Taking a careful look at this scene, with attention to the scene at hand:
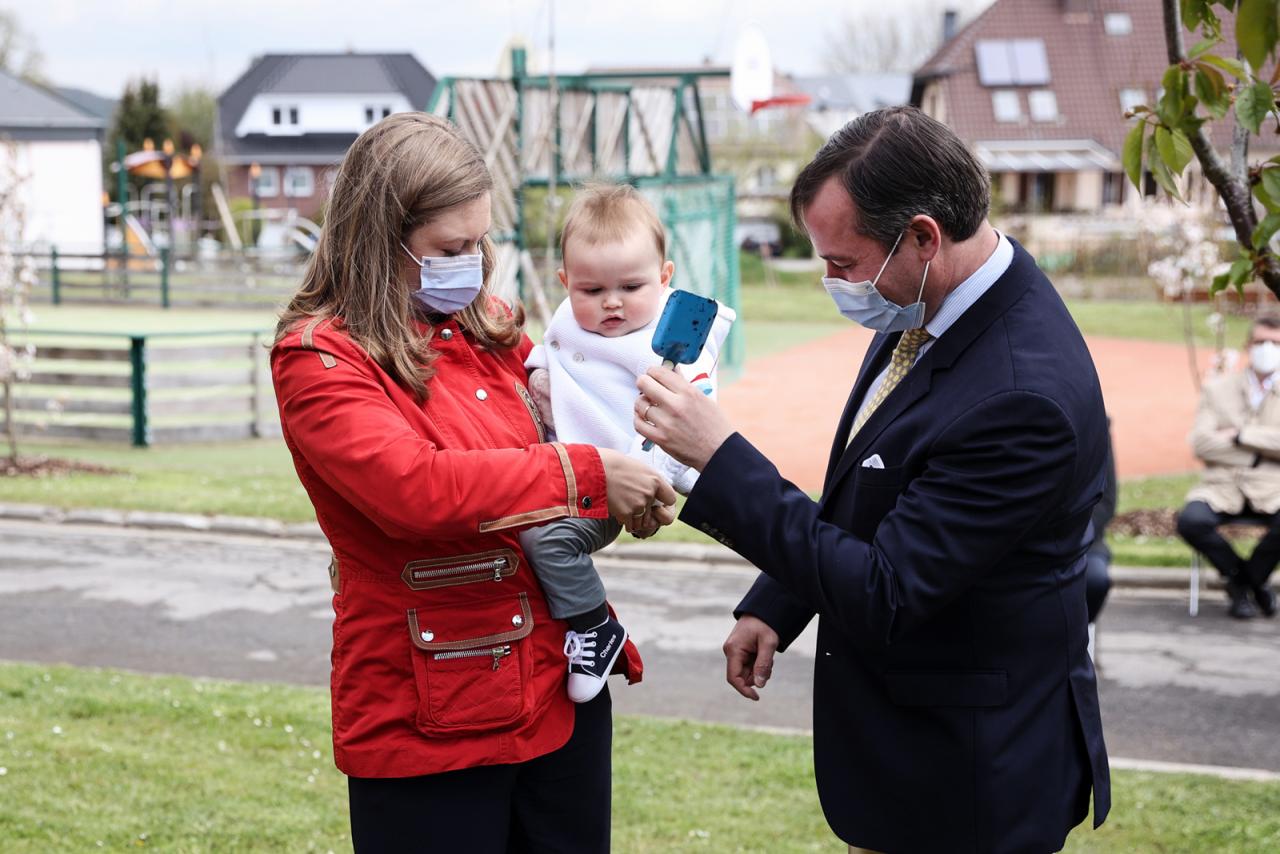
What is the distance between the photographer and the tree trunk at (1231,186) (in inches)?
118

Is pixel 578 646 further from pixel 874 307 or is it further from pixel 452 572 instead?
pixel 874 307

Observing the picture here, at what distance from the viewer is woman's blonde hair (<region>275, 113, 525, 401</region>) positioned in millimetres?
2564

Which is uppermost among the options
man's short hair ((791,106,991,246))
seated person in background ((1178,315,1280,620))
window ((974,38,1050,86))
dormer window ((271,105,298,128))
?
window ((974,38,1050,86))

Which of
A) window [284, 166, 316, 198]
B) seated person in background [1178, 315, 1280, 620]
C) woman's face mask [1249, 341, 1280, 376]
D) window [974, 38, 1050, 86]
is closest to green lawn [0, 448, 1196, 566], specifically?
seated person in background [1178, 315, 1280, 620]

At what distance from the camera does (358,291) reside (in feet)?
8.50

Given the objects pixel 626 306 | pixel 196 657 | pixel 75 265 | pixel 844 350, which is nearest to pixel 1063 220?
pixel 844 350

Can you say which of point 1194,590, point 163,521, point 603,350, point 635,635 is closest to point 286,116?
point 163,521

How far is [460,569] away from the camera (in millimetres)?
2578

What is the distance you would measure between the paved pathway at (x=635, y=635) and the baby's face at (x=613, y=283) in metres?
3.91

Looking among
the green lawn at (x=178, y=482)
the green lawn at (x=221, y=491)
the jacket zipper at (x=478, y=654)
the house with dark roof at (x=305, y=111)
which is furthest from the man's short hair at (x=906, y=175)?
the house with dark roof at (x=305, y=111)

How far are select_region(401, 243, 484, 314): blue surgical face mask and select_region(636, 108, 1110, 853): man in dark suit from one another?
43 centimetres

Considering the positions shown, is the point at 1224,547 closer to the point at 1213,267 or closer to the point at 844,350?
→ the point at 1213,267

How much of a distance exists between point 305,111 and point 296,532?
193ft

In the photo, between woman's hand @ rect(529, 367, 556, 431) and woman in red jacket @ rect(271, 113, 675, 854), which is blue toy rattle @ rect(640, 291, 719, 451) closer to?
woman in red jacket @ rect(271, 113, 675, 854)
